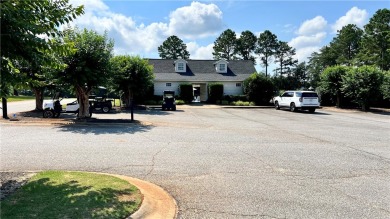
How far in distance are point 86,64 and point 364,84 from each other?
2379 centimetres

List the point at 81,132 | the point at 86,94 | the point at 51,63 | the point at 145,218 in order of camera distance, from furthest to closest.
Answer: the point at 86,94
the point at 81,132
the point at 51,63
the point at 145,218

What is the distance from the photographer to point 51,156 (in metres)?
8.83

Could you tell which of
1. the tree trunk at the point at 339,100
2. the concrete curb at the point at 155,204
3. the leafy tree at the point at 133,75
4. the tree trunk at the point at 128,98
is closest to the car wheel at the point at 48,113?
the leafy tree at the point at 133,75

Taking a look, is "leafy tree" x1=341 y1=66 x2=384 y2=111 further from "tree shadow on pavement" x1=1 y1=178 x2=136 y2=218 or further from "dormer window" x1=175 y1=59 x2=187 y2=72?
"tree shadow on pavement" x1=1 y1=178 x2=136 y2=218

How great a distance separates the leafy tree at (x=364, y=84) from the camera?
1137 inches

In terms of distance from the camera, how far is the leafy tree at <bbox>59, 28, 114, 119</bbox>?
667 inches

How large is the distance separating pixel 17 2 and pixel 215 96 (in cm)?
3164

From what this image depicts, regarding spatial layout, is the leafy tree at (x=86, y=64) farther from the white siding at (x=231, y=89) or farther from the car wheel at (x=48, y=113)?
the white siding at (x=231, y=89)

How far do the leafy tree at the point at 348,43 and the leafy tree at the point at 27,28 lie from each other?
66.2 m

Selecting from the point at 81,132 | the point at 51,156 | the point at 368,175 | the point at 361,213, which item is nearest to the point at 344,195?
the point at 361,213

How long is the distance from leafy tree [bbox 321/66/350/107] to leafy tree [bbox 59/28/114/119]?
75.1 ft

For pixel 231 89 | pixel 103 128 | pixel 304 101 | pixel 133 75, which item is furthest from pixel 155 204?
pixel 231 89

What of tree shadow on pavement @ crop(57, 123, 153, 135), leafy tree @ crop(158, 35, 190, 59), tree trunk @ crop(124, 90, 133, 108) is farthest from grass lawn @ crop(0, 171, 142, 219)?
leafy tree @ crop(158, 35, 190, 59)

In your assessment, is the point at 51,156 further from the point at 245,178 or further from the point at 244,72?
the point at 244,72
